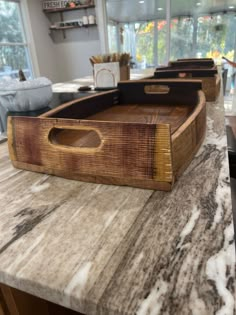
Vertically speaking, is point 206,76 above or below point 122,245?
A: above

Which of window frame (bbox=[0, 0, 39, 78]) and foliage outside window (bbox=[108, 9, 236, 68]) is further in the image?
foliage outside window (bbox=[108, 9, 236, 68])

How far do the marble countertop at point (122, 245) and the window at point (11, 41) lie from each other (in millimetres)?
4615

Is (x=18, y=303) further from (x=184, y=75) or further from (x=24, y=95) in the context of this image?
(x=184, y=75)

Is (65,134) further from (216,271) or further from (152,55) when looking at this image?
(152,55)

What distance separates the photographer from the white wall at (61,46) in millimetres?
4855

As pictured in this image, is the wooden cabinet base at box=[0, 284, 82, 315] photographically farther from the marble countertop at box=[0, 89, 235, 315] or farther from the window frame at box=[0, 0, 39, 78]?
the window frame at box=[0, 0, 39, 78]

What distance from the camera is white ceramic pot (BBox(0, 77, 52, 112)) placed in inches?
37.5

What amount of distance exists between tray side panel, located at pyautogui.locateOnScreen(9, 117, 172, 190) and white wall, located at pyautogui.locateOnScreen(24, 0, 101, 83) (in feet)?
16.7

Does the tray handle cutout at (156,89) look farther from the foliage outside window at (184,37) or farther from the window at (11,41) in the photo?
the foliage outside window at (184,37)

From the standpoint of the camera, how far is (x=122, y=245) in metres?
0.29

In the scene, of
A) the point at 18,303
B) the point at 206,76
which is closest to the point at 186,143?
the point at 18,303

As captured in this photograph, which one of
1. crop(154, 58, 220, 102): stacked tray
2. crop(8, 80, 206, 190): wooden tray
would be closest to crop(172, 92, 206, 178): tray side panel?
crop(8, 80, 206, 190): wooden tray

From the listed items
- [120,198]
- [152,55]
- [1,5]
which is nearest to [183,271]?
[120,198]

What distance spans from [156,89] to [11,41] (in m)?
4.70
